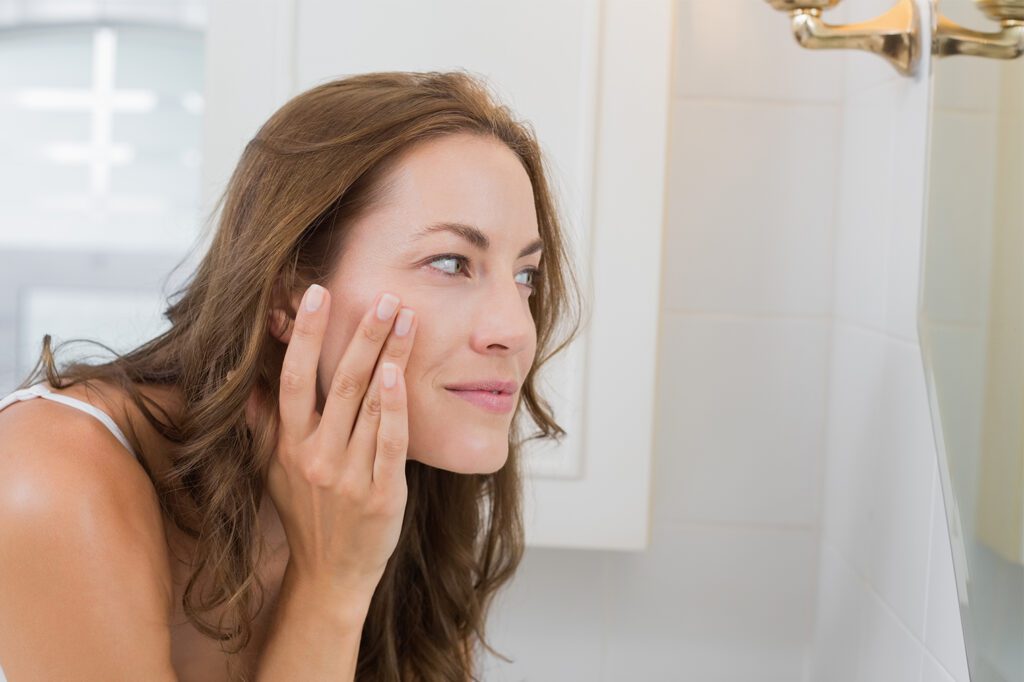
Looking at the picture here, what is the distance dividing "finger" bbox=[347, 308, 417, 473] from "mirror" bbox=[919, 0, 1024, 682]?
1.30 feet

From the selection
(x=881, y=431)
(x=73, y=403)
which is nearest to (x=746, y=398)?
(x=881, y=431)

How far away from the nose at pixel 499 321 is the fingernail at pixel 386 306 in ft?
0.23

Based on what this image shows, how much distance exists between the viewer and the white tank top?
2.60 ft

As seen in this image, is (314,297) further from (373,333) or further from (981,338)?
(981,338)

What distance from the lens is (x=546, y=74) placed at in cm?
107

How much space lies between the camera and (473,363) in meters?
0.81

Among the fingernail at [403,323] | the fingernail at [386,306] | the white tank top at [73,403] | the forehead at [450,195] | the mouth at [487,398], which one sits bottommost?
the white tank top at [73,403]

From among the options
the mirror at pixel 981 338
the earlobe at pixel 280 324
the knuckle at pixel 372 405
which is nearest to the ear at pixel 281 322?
the earlobe at pixel 280 324

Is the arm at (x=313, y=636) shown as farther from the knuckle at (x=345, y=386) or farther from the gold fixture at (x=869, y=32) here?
the gold fixture at (x=869, y=32)

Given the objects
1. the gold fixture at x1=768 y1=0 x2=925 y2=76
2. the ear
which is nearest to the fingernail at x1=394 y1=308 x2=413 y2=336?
the ear

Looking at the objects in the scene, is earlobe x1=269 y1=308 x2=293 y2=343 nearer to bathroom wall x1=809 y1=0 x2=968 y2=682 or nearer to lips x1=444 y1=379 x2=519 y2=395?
lips x1=444 y1=379 x2=519 y2=395

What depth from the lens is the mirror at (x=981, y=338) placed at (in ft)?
1.93

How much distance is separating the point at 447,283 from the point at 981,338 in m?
0.39

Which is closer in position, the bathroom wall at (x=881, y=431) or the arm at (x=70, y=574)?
the arm at (x=70, y=574)
